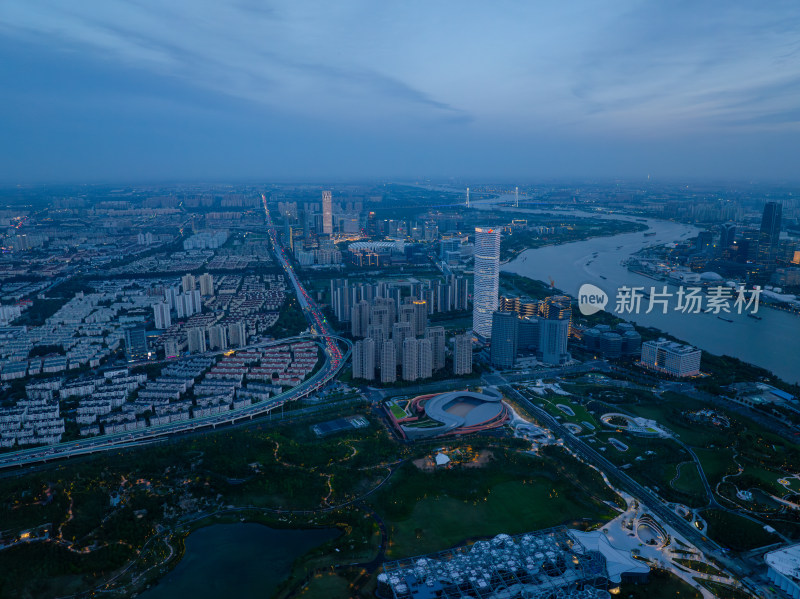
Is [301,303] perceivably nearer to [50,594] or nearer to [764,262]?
[50,594]

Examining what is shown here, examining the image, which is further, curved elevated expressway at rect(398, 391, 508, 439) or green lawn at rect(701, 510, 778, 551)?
curved elevated expressway at rect(398, 391, 508, 439)

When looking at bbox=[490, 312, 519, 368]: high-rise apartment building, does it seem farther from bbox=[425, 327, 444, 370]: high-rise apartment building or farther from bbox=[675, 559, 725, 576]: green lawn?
bbox=[675, 559, 725, 576]: green lawn

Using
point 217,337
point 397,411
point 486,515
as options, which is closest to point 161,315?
point 217,337

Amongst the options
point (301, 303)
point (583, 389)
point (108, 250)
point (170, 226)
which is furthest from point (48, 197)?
point (583, 389)

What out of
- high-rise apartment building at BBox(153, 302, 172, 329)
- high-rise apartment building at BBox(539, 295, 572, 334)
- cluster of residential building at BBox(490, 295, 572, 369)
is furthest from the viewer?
high-rise apartment building at BBox(153, 302, 172, 329)

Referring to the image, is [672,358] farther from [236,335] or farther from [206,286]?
[206,286]

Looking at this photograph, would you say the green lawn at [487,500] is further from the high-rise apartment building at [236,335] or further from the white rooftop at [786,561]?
the high-rise apartment building at [236,335]

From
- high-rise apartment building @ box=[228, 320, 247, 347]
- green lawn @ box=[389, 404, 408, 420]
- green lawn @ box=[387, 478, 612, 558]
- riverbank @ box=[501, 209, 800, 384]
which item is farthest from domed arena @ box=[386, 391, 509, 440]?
riverbank @ box=[501, 209, 800, 384]

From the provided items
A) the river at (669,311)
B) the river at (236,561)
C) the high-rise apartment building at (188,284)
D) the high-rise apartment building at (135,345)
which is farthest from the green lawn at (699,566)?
the high-rise apartment building at (188,284)
